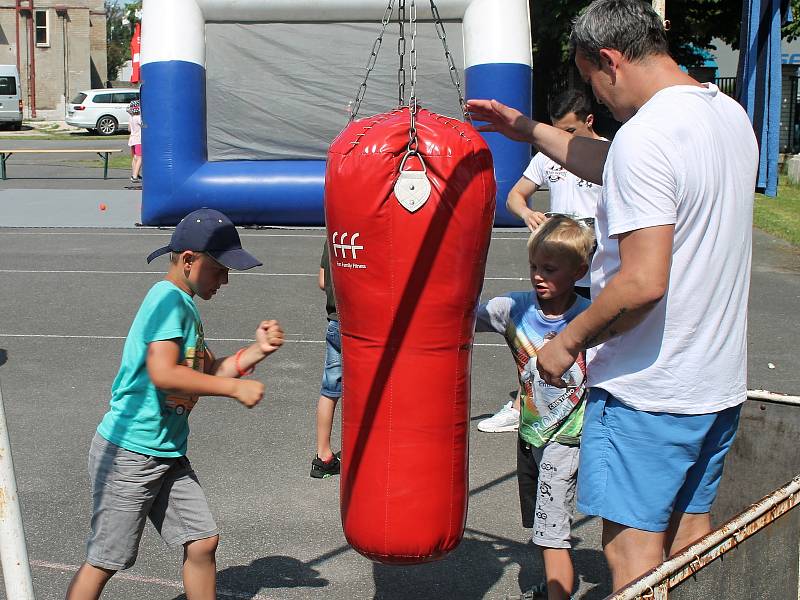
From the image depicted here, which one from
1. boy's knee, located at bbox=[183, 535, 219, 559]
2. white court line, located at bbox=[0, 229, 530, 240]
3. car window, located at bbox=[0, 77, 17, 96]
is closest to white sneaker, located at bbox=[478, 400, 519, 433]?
boy's knee, located at bbox=[183, 535, 219, 559]

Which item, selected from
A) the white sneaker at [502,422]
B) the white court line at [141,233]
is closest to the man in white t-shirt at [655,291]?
the white sneaker at [502,422]

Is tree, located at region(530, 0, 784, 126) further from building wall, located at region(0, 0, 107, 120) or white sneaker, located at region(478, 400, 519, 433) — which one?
building wall, located at region(0, 0, 107, 120)

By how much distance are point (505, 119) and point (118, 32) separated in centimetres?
7846

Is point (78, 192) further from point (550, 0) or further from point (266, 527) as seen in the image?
point (266, 527)

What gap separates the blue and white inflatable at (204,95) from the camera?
13445mm

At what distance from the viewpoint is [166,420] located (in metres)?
3.41

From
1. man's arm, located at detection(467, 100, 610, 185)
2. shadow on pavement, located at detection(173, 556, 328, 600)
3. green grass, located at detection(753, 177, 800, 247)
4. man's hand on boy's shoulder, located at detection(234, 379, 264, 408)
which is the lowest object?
shadow on pavement, located at detection(173, 556, 328, 600)

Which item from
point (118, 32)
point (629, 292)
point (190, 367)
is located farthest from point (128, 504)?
point (118, 32)

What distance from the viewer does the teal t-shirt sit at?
334 centimetres

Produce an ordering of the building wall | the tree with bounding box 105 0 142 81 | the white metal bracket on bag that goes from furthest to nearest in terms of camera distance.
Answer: the tree with bounding box 105 0 142 81
the building wall
the white metal bracket on bag

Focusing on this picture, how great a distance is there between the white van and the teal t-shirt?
41.8 m

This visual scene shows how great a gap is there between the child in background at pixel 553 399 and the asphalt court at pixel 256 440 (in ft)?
1.59

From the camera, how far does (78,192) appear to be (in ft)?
63.9

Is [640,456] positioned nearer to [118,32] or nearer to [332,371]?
[332,371]
